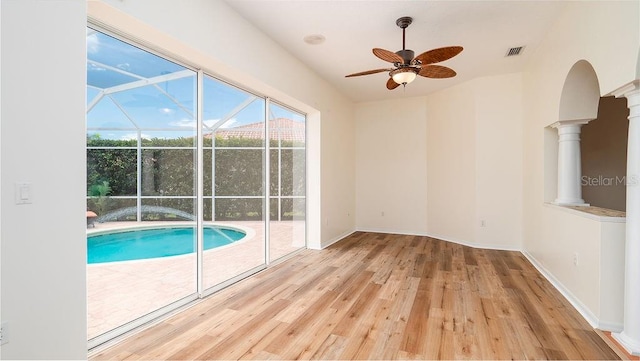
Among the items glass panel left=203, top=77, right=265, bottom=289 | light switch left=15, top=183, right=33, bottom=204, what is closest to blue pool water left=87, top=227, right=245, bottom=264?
glass panel left=203, top=77, right=265, bottom=289

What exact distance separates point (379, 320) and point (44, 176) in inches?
102

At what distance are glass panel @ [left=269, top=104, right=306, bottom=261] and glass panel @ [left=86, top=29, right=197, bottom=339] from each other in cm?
153

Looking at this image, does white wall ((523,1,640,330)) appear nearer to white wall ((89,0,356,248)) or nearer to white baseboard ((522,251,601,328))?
white baseboard ((522,251,601,328))

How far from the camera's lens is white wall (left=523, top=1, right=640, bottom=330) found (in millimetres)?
2205

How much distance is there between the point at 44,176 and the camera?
1.66 meters

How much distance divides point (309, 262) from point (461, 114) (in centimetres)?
386

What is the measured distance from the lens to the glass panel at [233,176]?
330 centimetres

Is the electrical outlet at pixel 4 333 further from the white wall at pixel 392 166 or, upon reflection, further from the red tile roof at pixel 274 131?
the white wall at pixel 392 166

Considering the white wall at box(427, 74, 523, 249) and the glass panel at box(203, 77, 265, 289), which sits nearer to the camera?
the glass panel at box(203, 77, 265, 289)

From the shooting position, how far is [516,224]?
502cm

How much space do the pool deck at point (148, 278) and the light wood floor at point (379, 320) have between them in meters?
0.23

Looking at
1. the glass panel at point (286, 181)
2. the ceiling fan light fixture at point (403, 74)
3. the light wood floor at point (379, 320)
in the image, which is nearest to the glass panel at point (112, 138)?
the light wood floor at point (379, 320)

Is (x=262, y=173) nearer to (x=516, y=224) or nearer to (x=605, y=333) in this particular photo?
(x=605, y=333)

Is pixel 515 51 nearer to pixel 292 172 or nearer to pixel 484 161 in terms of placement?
pixel 484 161
